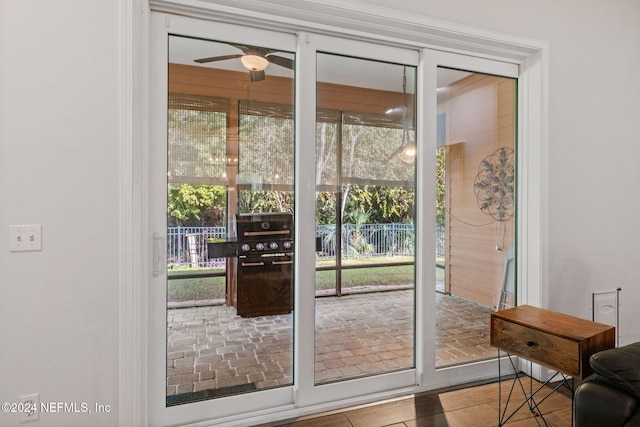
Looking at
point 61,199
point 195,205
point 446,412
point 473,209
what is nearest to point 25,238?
point 61,199

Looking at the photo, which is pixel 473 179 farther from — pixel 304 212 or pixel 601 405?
pixel 601 405

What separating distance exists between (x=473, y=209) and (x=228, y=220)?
1.82 m

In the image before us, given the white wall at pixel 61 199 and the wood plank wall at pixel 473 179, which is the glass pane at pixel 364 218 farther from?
the white wall at pixel 61 199

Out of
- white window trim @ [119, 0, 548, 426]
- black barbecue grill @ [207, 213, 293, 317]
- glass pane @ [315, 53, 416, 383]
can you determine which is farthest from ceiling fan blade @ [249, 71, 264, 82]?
black barbecue grill @ [207, 213, 293, 317]

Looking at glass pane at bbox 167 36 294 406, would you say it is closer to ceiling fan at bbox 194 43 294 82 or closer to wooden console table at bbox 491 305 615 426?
ceiling fan at bbox 194 43 294 82

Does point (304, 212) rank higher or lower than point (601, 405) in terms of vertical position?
higher

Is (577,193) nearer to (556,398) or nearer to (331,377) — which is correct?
(556,398)

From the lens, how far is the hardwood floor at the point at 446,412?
206 centimetres

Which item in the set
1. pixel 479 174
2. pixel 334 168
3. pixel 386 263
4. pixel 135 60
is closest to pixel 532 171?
pixel 479 174

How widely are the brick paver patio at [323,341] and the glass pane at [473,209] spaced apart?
0.02 metres

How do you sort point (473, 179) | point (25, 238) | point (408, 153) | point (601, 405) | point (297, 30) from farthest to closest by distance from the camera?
point (473, 179)
point (408, 153)
point (297, 30)
point (25, 238)
point (601, 405)

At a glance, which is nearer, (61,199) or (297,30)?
(61,199)

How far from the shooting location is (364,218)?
7.85 ft

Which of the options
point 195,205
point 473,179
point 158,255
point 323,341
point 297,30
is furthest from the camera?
point 473,179
